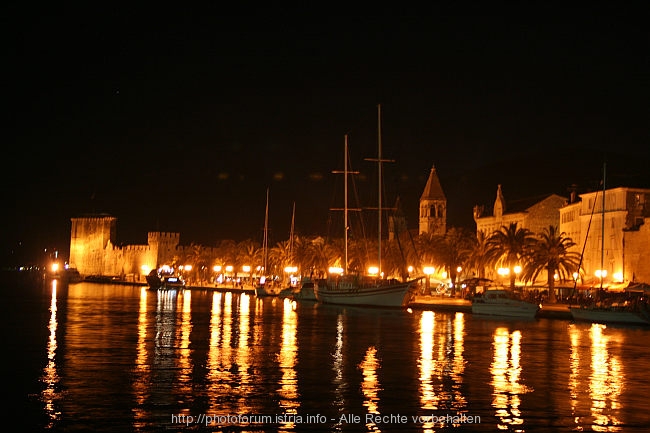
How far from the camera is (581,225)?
68.4 metres

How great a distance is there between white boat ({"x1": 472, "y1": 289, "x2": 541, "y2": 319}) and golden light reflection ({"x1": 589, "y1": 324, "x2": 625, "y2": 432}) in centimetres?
1476

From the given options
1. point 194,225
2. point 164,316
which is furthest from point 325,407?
point 194,225

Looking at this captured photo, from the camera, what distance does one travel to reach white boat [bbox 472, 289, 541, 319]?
159 ft

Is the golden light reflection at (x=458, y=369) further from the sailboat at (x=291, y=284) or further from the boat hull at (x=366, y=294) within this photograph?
the sailboat at (x=291, y=284)

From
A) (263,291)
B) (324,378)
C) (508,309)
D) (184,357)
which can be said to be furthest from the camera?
(263,291)

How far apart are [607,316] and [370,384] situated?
26.1 meters

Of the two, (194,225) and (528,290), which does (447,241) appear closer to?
(528,290)

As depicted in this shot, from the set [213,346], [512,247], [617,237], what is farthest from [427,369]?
[617,237]

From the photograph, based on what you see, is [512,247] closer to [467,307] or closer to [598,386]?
[467,307]

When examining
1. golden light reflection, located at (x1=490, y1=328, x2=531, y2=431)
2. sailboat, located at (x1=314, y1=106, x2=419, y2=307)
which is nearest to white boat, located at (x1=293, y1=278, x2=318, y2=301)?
sailboat, located at (x1=314, y1=106, x2=419, y2=307)

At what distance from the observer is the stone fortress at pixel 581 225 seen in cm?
5906

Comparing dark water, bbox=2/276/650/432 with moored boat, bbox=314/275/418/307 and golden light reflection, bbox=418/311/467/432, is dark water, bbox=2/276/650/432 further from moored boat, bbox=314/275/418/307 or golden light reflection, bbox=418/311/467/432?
moored boat, bbox=314/275/418/307

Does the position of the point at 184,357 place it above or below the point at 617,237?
below

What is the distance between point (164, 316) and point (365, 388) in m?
29.7
